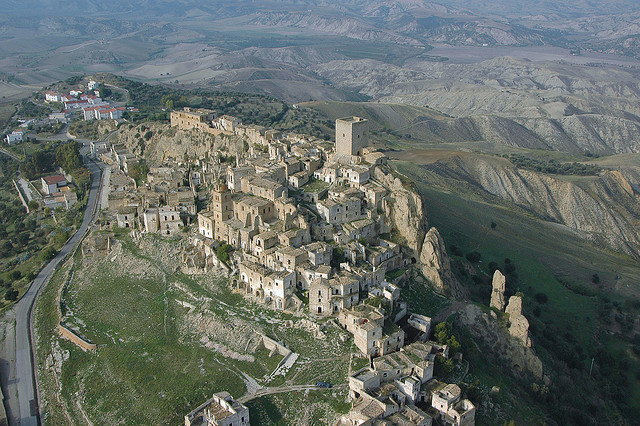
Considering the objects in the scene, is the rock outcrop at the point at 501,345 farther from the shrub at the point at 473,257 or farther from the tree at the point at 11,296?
the tree at the point at 11,296

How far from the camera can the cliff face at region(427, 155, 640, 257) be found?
91312 millimetres

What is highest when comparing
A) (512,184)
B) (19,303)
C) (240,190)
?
(240,190)

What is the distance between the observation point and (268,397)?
34.6 meters

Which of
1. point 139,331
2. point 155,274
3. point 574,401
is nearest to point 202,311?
point 139,331

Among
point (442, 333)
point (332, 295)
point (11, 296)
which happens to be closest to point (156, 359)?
point (332, 295)

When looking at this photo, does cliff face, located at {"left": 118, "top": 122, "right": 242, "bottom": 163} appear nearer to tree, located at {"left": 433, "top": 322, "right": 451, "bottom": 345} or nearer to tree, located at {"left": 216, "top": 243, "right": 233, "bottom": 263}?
tree, located at {"left": 216, "top": 243, "right": 233, "bottom": 263}

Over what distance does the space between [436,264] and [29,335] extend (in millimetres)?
32186

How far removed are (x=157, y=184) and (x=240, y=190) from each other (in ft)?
35.5

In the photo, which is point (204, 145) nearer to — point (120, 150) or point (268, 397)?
point (120, 150)

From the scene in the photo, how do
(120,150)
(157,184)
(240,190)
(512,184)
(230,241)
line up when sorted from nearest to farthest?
1. (230,241)
2. (240,190)
3. (157,184)
4. (120,150)
5. (512,184)

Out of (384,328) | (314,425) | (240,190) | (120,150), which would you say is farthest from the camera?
(120,150)

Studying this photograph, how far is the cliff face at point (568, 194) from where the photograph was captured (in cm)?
9131

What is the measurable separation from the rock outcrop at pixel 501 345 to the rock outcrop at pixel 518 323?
378mm

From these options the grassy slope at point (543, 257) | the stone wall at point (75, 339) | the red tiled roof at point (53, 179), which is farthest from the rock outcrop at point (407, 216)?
the red tiled roof at point (53, 179)
